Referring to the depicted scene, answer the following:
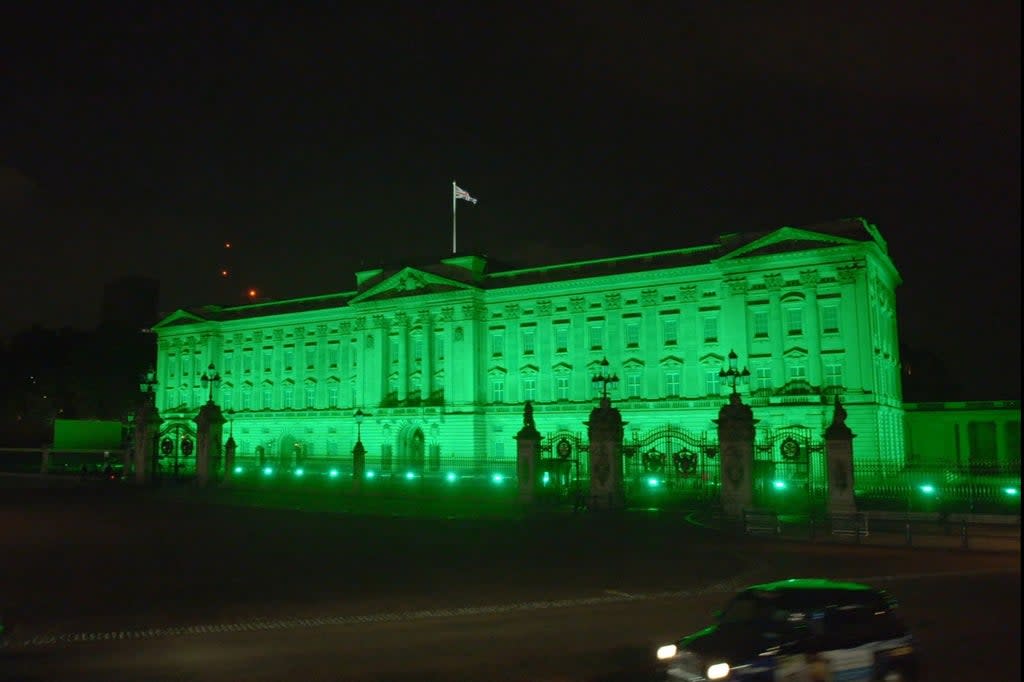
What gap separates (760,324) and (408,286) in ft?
103

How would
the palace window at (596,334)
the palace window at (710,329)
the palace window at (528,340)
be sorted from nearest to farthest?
the palace window at (710,329)
the palace window at (596,334)
the palace window at (528,340)

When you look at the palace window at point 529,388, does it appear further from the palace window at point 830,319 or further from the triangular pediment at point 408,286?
the palace window at point 830,319

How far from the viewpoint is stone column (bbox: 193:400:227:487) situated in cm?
4656

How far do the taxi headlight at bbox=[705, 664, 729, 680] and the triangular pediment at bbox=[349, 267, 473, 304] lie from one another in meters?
67.6

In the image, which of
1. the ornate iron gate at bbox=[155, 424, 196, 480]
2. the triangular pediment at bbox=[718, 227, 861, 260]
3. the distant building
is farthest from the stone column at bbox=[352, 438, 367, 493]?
the distant building

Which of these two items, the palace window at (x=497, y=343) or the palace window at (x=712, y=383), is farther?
the palace window at (x=497, y=343)

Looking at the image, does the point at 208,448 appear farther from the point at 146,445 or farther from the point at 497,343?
the point at 497,343

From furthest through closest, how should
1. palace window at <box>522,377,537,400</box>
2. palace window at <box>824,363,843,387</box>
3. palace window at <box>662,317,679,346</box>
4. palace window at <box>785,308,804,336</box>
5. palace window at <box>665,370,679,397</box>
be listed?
1. palace window at <box>522,377,537,400</box>
2. palace window at <box>662,317,679,346</box>
3. palace window at <box>665,370,679,397</box>
4. palace window at <box>785,308,804,336</box>
5. palace window at <box>824,363,843,387</box>

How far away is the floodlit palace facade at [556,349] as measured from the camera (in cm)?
6050

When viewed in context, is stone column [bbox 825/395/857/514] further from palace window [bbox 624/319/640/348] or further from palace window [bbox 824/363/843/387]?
palace window [bbox 624/319/640/348]

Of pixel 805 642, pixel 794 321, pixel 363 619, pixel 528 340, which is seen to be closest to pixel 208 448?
pixel 528 340

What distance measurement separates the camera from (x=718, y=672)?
336 inches

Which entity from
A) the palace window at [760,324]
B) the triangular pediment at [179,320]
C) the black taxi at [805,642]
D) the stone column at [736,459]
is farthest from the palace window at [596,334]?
the black taxi at [805,642]

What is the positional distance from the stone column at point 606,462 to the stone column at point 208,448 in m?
22.5
